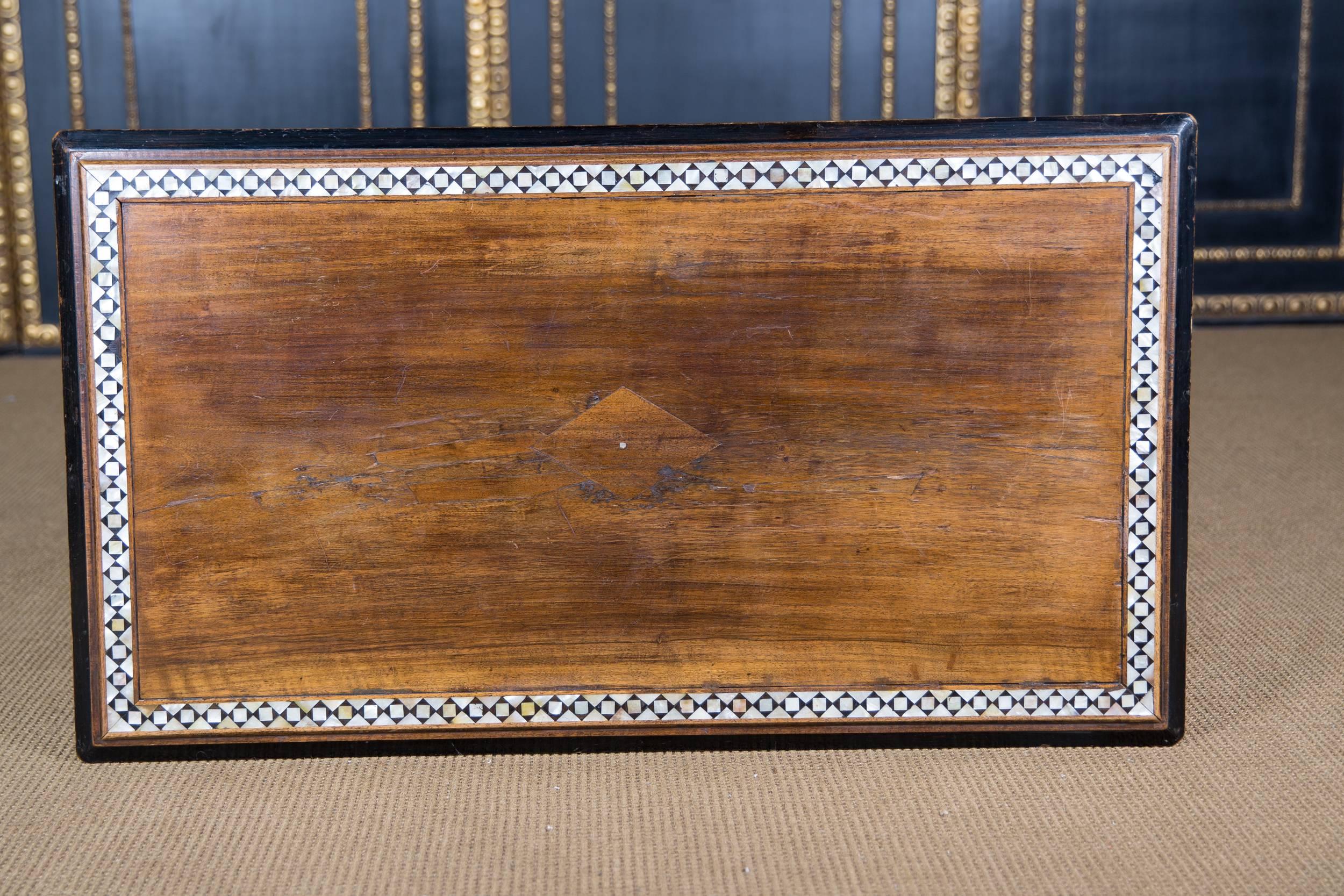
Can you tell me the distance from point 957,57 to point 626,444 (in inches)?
105

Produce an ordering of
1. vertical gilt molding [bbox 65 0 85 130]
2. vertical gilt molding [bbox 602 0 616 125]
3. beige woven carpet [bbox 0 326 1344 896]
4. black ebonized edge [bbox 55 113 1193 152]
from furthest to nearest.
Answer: vertical gilt molding [bbox 602 0 616 125] → vertical gilt molding [bbox 65 0 85 130] → black ebonized edge [bbox 55 113 1193 152] → beige woven carpet [bbox 0 326 1344 896]

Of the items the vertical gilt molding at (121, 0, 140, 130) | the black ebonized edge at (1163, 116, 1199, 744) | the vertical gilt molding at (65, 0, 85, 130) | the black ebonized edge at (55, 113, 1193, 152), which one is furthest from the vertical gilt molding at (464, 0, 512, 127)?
the black ebonized edge at (1163, 116, 1199, 744)

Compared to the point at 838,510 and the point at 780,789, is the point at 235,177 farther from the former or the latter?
the point at 780,789

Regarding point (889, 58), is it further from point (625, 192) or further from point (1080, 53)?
point (625, 192)

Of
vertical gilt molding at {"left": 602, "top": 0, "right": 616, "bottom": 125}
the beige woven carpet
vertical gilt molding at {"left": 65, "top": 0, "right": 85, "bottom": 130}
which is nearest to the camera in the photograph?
the beige woven carpet

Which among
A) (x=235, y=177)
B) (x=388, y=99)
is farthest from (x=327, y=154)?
(x=388, y=99)

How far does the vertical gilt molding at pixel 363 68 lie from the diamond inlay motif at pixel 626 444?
246 cm

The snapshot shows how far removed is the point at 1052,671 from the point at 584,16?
2664 millimetres

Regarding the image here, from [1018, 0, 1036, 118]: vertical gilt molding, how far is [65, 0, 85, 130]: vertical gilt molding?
8.71ft

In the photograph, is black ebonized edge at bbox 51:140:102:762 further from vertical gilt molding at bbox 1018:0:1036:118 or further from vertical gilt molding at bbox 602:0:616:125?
vertical gilt molding at bbox 1018:0:1036:118

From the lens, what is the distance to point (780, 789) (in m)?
0.99

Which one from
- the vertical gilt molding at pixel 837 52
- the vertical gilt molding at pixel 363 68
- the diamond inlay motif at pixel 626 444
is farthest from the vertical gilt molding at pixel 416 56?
the diamond inlay motif at pixel 626 444

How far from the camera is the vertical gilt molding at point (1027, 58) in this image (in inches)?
128

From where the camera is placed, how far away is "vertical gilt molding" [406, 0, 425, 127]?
3166mm
